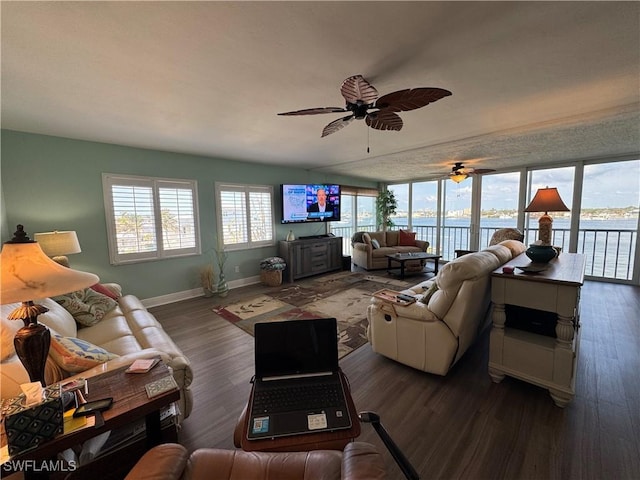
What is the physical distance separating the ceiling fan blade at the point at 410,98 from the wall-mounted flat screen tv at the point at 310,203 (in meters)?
3.44

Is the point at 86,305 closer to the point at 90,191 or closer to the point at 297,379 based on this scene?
the point at 90,191

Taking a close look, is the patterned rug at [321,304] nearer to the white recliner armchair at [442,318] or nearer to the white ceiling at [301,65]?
the white recliner armchair at [442,318]

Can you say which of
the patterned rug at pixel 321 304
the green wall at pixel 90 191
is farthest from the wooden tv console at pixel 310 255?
the green wall at pixel 90 191

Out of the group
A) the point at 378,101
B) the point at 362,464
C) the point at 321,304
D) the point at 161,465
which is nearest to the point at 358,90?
the point at 378,101

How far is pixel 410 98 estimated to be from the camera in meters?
1.68

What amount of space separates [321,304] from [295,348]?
2588mm

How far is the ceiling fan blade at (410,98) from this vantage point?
5.10ft

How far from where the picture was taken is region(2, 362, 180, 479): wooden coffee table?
918mm

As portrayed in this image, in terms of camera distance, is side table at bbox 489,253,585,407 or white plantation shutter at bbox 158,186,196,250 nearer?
side table at bbox 489,253,585,407

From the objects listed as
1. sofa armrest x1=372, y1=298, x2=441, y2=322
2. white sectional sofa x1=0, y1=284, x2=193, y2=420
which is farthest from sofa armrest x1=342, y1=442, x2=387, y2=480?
sofa armrest x1=372, y1=298, x2=441, y2=322

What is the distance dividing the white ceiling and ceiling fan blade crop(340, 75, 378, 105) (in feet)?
0.60

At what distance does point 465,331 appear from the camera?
6.64 feet

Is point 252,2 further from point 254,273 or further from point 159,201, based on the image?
point 254,273

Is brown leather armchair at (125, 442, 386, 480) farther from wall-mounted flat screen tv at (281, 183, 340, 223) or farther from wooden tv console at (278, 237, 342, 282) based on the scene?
wall-mounted flat screen tv at (281, 183, 340, 223)
